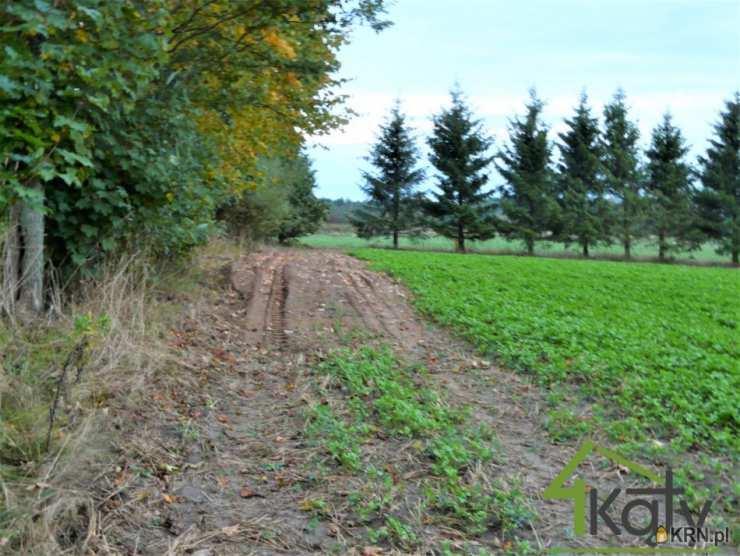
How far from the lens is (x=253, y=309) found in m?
7.55

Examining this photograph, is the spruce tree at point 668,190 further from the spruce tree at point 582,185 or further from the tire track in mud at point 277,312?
the tire track in mud at point 277,312

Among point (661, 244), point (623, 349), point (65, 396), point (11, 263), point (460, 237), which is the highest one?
point (460, 237)

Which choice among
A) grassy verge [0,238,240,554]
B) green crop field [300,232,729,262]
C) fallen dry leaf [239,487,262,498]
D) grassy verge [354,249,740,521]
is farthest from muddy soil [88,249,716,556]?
green crop field [300,232,729,262]

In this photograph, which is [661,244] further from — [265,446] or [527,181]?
[265,446]

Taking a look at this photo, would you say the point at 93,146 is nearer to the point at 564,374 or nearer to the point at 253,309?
the point at 253,309

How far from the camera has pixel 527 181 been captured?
28.8 m

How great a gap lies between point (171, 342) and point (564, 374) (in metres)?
3.54

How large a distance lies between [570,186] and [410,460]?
87.9ft

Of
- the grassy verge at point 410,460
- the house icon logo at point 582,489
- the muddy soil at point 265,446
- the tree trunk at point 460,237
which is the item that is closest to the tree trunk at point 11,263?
the muddy soil at point 265,446

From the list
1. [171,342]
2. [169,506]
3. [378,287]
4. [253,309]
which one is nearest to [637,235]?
[378,287]

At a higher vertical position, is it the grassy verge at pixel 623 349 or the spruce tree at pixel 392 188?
the spruce tree at pixel 392 188

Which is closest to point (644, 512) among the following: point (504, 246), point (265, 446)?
point (265, 446)

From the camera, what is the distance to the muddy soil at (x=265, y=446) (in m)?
3.07

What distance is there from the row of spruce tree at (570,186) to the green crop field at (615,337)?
1611 cm
